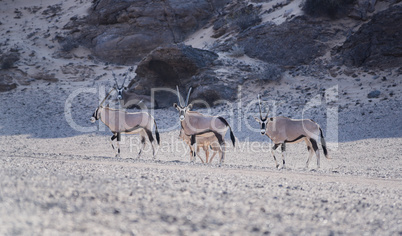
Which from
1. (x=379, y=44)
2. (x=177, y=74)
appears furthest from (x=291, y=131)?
(x=177, y=74)

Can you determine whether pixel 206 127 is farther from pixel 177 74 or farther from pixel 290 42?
pixel 290 42

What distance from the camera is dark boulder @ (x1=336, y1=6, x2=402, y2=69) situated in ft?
70.4

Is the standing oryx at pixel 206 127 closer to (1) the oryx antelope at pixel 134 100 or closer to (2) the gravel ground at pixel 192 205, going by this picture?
(2) the gravel ground at pixel 192 205

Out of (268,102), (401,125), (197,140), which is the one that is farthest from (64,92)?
(401,125)

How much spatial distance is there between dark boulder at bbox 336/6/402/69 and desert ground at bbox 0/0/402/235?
49.6 inches

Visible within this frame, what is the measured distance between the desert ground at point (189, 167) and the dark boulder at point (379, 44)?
49.6 inches

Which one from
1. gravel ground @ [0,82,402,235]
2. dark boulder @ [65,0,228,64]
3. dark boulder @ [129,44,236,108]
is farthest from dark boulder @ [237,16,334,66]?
gravel ground @ [0,82,402,235]

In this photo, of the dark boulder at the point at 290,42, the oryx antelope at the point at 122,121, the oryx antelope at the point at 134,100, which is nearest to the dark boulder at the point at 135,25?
the dark boulder at the point at 290,42

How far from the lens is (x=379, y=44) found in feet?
72.7

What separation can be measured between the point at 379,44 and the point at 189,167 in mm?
18453

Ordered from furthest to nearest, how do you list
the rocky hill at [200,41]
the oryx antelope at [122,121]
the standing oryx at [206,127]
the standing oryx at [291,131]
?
1. the rocky hill at [200,41]
2. the oryx antelope at [122,121]
3. the standing oryx at [206,127]
4. the standing oryx at [291,131]

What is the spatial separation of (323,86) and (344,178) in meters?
14.4

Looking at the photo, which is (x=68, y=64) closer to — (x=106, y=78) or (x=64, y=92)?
(x=106, y=78)

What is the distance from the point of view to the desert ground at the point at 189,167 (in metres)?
3.09
